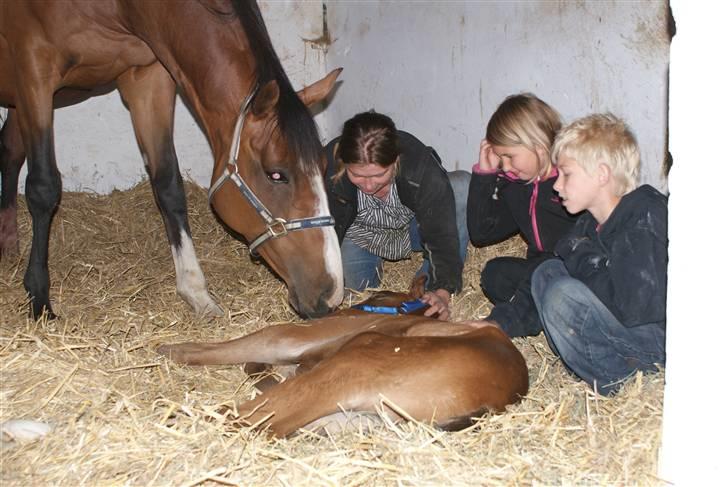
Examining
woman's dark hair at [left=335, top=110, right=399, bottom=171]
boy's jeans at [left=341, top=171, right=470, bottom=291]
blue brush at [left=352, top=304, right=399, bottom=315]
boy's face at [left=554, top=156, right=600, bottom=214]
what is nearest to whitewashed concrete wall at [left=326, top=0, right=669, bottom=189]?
boy's jeans at [left=341, top=171, right=470, bottom=291]

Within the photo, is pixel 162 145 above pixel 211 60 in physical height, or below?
below

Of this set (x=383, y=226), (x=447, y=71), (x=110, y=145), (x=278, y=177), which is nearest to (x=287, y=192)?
(x=278, y=177)

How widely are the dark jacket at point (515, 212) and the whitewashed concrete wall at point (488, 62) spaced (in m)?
0.52

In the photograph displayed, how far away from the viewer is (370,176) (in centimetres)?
360

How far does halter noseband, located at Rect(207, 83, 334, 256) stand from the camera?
126 inches

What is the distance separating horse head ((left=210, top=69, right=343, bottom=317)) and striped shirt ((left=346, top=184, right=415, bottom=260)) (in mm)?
820

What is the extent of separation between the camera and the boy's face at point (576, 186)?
276 centimetres

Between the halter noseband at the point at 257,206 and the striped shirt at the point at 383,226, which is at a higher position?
the halter noseband at the point at 257,206

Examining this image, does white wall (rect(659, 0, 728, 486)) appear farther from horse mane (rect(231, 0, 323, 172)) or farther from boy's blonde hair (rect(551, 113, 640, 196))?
horse mane (rect(231, 0, 323, 172))

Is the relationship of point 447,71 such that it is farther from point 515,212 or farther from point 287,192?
point 287,192

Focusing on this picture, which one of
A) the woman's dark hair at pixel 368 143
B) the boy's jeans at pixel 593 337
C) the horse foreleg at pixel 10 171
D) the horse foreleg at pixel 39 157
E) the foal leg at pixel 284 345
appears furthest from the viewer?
the horse foreleg at pixel 10 171

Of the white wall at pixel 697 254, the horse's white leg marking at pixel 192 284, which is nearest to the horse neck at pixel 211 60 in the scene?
the horse's white leg marking at pixel 192 284

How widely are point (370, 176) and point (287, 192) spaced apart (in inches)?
19.6

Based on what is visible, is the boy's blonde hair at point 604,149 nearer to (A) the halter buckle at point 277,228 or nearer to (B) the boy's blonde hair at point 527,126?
(B) the boy's blonde hair at point 527,126
